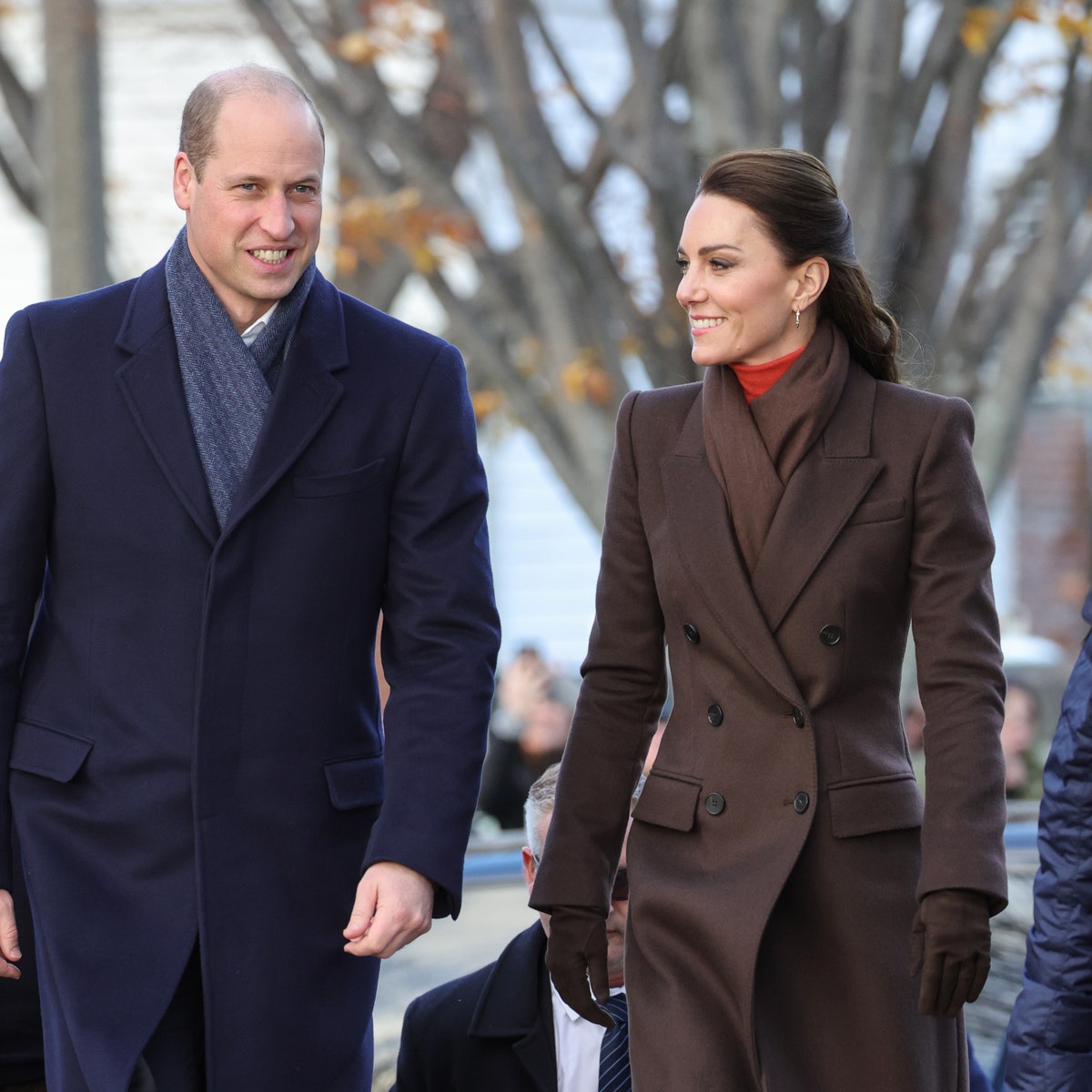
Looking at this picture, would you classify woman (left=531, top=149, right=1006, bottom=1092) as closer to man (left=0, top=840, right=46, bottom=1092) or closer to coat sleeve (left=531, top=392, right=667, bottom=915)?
coat sleeve (left=531, top=392, right=667, bottom=915)

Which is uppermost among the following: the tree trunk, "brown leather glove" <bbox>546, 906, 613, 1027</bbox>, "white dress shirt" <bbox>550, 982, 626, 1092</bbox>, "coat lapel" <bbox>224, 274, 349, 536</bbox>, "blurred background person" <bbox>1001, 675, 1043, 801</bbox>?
the tree trunk

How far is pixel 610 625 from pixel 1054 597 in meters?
14.0

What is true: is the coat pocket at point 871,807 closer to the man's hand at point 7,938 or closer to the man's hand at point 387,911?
the man's hand at point 387,911

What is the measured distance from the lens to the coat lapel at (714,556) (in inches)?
107

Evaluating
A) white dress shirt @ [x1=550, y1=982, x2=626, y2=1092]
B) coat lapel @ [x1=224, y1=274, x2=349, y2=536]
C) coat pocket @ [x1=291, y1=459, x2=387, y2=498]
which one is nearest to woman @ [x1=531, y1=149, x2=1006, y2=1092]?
coat pocket @ [x1=291, y1=459, x2=387, y2=498]

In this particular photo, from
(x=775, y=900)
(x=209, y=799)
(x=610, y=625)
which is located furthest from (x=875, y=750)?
(x=209, y=799)

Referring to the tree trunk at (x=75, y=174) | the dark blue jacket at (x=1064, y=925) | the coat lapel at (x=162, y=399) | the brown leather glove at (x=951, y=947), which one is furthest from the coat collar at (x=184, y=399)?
the tree trunk at (x=75, y=174)

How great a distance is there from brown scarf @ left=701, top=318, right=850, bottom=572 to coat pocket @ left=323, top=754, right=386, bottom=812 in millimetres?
658

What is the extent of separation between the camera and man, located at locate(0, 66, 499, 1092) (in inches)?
108

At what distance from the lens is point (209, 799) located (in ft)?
8.99

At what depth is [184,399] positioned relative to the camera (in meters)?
2.80

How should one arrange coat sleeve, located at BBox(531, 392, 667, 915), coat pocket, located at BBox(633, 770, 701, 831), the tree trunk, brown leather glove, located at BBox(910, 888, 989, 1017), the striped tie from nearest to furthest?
1. brown leather glove, located at BBox(910, 888, 989, 1017)
2. coat pocket, located at BBox(633, 770, 701, 831)
3. coat sleeve, located at BBox(531, 392, 667, 915)
4. the striped tie
5. the tree trunk

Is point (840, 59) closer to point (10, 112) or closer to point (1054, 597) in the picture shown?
point (10, 112)

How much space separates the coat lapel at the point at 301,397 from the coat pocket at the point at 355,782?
1.31 ft
